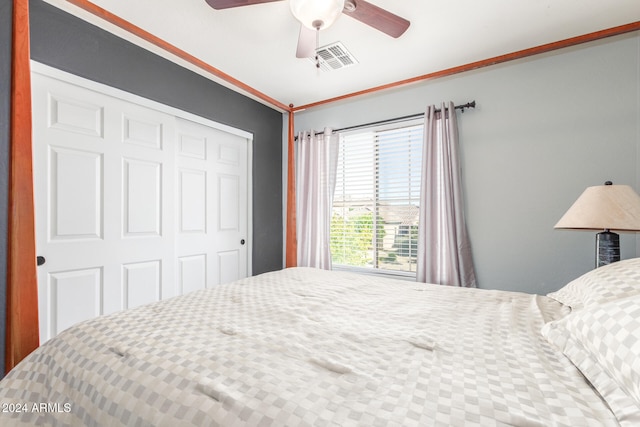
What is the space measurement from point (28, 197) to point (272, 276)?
1382mm

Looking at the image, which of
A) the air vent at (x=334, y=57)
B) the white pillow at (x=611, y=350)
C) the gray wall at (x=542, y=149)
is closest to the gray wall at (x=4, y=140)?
the air vent at (x=334, y=57)

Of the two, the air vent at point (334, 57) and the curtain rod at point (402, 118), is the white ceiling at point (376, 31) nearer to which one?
the air vent at point (334, 57)

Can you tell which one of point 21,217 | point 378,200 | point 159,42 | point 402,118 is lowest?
point 21,217

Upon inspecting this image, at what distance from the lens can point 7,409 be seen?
917mm

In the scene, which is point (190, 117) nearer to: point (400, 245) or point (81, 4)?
point (81, 4)

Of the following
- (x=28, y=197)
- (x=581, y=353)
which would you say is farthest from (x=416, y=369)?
(x=28, y=197)

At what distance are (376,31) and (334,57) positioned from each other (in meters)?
0.41

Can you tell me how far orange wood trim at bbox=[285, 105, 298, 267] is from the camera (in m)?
3.30

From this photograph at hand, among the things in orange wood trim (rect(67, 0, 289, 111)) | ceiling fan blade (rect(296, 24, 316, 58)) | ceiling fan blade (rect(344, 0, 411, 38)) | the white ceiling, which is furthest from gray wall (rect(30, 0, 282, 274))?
ceiling fan blade (rect(344, 0, 411, 38))

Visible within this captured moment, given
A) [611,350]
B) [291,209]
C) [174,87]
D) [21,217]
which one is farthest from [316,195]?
[611,350]

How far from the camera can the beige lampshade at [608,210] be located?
160 cm

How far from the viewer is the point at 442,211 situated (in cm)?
263

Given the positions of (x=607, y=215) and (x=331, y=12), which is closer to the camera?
(x=331, y=12)

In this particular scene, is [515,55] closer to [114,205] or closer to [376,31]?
[376,31]
